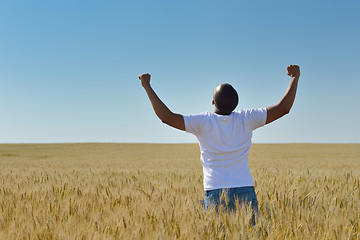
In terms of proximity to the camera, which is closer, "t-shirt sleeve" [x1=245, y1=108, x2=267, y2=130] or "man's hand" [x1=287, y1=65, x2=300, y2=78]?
"t-shirt sleeve" [x1=245, y1=108, x2=267, y2=130]

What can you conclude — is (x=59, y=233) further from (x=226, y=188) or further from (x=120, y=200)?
(x=120, y=200)

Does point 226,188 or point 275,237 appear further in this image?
point 226,188

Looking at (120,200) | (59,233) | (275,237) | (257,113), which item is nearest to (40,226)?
(59,233)

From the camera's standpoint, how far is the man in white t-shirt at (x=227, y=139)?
2.62 m

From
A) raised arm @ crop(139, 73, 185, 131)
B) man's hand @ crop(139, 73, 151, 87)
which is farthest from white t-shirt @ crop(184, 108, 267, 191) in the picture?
man's hand @ crop(139, 73, 151, 87)

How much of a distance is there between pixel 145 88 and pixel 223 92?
59 centimetres

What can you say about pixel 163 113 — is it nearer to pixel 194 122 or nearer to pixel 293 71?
pixel 194 122

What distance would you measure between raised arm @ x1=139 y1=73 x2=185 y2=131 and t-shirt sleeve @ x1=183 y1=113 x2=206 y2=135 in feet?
0.11

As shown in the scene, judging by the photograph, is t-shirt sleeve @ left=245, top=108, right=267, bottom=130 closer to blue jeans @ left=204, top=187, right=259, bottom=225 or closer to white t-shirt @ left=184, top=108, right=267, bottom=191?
white t-shirt @ left=184, top=108, right=267, bottom=191

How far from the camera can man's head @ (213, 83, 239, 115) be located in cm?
261

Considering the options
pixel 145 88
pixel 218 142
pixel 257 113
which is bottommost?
pixel 218 142

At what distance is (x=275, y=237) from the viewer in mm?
2119

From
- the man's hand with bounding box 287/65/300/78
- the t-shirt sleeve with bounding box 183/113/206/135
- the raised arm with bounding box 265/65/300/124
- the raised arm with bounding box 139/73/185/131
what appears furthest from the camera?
the man's hand with bounding box 287/65/300/78

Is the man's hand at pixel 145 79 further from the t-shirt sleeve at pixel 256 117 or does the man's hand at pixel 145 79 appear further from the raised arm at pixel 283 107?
the raised arm at pixel 283 107
